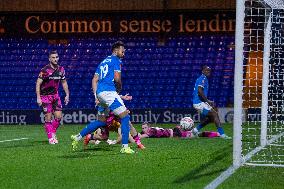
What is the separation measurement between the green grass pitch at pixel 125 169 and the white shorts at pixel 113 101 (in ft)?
2.54

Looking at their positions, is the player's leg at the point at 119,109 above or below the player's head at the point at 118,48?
below

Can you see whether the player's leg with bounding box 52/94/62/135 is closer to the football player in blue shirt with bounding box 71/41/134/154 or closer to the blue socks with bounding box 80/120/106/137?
the blue socks with bounding box 80/120/106/137

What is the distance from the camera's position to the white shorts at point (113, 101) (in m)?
12.2

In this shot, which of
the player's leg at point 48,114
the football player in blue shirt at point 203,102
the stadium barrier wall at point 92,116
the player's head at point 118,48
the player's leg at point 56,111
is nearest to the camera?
the player's head at point 118,48

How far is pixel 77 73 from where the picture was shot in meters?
30.2

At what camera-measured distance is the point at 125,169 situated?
9.65 meters

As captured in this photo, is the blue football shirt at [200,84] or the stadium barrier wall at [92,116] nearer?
the blue football shirt at [200,84]

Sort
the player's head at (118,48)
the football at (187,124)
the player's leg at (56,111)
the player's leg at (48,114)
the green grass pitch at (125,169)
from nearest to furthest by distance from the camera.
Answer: the green grass pitch at (125,169), the player's head at (118,48), the player's leg at (48,114), the player's leg at (56,111), the football at (187,124)

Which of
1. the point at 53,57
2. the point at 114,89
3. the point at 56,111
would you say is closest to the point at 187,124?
the point at 56,111

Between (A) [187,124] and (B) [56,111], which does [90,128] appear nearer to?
(B) [56,111]

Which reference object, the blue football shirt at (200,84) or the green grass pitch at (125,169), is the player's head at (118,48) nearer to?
the green grass pitch at (125,169)

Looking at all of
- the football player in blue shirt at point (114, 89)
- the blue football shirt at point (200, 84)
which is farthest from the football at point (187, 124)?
the football player in blue shirt at point (114, 89)

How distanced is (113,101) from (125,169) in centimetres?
278

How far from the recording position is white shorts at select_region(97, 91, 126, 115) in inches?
481
